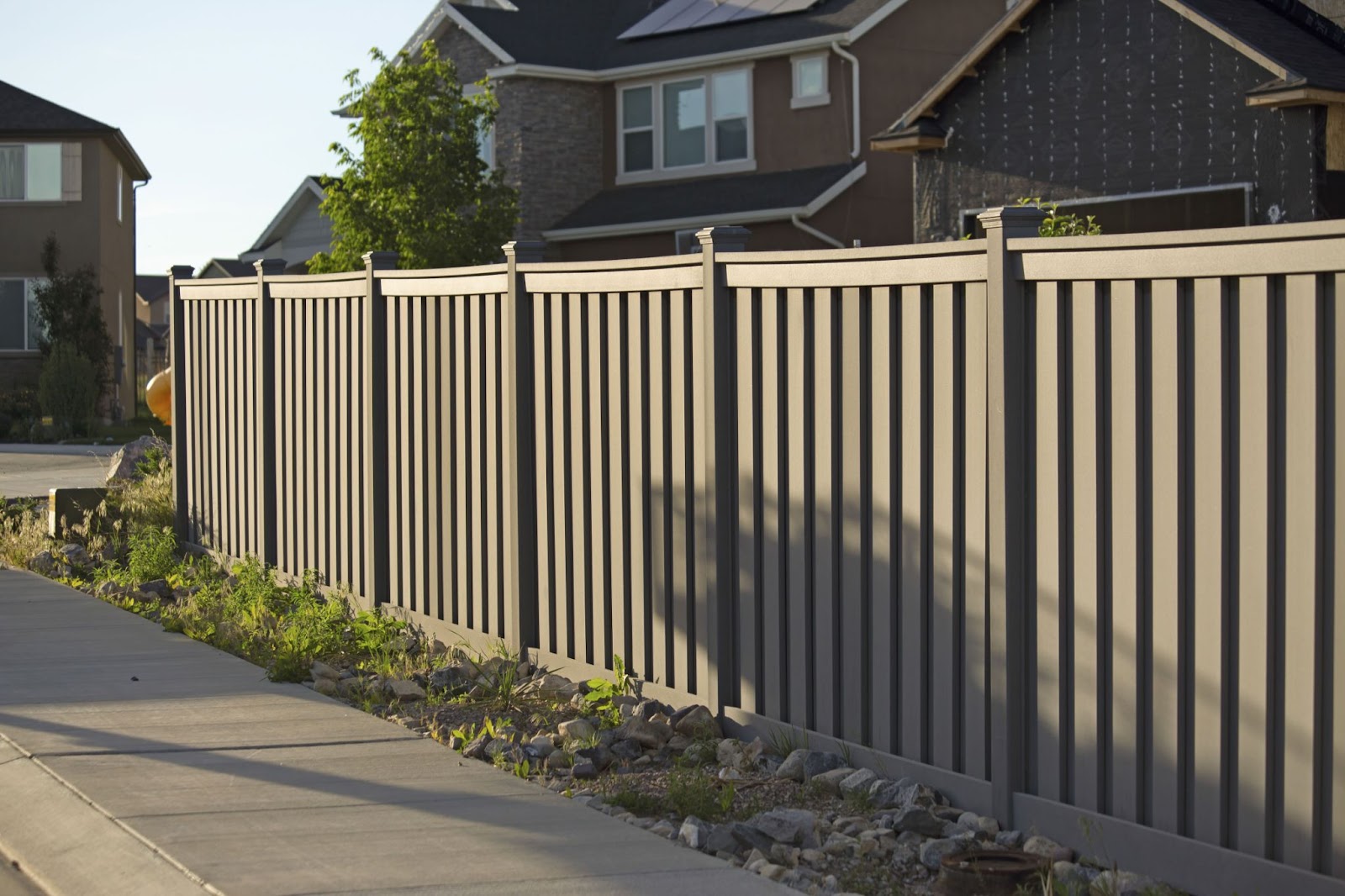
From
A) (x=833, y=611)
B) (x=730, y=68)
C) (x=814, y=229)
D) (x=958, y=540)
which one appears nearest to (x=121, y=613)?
(x=833, y=611)

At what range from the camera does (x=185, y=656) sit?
29.0 feet

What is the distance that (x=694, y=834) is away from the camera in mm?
5645

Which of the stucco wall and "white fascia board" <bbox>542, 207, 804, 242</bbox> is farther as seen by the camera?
"white fascia board" <bbox>542, 207, 804, 242</bbox>

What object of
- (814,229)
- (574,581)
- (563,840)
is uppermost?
(814,229)

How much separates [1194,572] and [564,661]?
369cm

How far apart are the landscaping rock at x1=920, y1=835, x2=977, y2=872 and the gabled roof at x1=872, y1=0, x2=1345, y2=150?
42.8 ft

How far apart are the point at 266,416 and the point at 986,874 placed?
23.5 ft

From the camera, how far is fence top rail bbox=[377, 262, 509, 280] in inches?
331

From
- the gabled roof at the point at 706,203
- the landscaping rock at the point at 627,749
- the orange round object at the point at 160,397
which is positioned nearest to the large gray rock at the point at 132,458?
the orange round object at the point at 160,397

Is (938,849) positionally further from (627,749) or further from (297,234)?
(297,234)

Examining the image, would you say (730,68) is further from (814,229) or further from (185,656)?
(185,656)

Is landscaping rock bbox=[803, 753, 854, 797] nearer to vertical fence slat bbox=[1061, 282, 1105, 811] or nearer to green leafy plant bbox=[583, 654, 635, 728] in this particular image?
vertical fence slat bbox=[1061, 282, 1105, 811]

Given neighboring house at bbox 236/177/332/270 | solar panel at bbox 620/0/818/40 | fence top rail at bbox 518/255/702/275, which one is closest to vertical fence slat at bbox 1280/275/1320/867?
fence top rail at bbox 518/255/702/275

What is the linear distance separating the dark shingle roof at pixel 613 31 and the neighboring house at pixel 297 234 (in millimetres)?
7558
